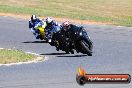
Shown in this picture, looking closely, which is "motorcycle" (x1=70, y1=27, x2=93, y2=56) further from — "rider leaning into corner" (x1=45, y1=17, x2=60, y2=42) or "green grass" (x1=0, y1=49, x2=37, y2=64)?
"rider leaning into corner" (x1=45, y1=17, x2=60, y2=42)

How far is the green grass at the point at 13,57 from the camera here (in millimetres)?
20428

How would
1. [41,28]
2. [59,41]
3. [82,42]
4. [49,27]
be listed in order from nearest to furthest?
[82,42] < [59,41] < [49,27] < [41,28]

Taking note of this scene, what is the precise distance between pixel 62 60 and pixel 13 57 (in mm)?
1711

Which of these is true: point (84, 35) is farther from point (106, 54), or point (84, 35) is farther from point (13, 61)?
point (13, 61)

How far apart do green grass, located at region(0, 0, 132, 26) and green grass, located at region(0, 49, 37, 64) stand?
17290 millimetres

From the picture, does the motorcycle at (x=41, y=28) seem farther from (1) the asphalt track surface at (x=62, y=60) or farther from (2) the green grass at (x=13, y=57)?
(2) the green grass at (x=13, y=57)

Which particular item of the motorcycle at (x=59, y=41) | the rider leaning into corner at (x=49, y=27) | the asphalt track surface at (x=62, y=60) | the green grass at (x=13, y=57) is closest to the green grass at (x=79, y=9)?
the asphalt track surface at (x=62, y=60)

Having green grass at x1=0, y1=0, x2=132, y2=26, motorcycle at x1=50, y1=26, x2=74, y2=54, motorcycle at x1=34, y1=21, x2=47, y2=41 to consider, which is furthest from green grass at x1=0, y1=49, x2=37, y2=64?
green grass at x1=0, y1=0, x2=132, y2=26

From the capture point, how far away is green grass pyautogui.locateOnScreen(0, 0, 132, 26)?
43.5 m

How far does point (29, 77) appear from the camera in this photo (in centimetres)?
1678

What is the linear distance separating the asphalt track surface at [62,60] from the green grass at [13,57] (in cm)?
74

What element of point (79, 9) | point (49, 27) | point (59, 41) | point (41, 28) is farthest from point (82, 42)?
point (79, 9)

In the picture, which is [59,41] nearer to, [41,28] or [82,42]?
[82,42]

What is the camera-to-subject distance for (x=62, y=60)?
21359 millimetres
